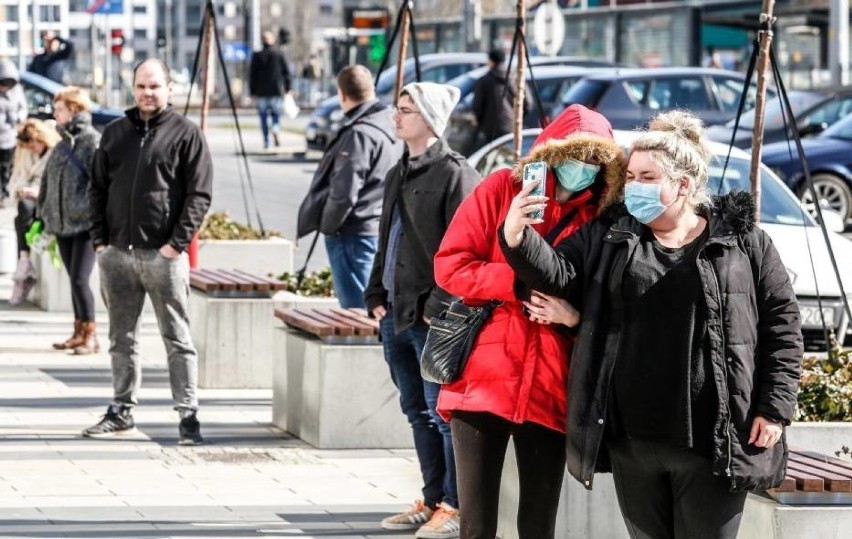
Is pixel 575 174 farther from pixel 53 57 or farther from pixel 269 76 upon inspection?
pixel 269 76

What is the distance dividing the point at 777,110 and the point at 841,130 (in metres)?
0.78

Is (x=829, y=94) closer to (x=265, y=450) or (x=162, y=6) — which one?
(x=265, y=450)

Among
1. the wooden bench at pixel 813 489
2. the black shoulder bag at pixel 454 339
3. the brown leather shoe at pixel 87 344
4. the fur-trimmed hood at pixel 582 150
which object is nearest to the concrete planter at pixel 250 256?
the brown leather shoe at pixel 87 344

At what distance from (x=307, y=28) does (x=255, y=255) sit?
341ft

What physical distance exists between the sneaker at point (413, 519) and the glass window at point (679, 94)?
1935 centimetres

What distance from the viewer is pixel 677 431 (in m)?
4.98

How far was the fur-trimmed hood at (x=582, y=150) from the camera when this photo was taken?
5.34m

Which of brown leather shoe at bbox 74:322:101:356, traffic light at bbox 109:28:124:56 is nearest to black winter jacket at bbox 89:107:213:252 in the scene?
brown leather shoe at bbox 74:322:101:356

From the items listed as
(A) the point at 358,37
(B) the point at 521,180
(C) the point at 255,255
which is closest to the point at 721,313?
(B) the point at 521,180

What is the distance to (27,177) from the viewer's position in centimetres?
1364

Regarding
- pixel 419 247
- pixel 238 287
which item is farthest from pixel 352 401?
pixel 419 247

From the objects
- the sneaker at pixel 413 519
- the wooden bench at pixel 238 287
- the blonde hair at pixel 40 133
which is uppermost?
the blonde hair at pixel 40 133

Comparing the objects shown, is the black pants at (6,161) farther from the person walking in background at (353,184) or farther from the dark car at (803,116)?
the person walking in background at (353,184)

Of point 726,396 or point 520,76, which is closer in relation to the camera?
point 726,396
